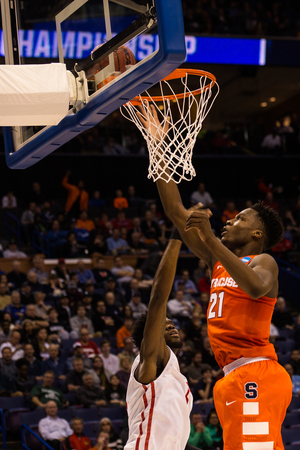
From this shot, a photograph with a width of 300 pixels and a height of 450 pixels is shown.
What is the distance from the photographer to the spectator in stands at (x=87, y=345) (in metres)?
9.13

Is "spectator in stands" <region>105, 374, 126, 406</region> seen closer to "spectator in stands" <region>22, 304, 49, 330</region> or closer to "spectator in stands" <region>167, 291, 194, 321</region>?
"spectator in stands" <region>22, 304, 49, 330</region>

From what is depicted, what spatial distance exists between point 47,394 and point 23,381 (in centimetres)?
44

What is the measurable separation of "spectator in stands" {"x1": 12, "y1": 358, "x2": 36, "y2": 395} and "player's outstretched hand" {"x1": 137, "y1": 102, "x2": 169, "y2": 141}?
199 inches

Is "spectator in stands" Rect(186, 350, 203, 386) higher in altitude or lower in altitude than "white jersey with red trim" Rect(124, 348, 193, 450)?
lower

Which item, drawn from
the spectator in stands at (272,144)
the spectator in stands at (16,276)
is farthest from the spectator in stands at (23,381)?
the spectator in stands at (272,144)

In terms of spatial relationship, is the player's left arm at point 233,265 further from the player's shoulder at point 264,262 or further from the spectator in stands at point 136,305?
the spectator in stands at point 136,305

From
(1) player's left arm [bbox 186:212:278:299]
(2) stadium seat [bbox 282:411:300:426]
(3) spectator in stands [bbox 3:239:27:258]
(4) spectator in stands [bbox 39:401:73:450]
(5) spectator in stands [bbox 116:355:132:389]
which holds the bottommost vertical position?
(2) stadium seat [bbox 282:411:300:426]

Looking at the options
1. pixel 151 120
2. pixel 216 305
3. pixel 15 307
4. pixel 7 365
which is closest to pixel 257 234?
pixel 216 305

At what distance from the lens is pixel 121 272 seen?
38.8 ft

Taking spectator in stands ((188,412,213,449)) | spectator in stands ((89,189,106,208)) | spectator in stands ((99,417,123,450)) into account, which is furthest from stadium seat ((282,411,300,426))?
spectator in stands ((89,189,106,208))

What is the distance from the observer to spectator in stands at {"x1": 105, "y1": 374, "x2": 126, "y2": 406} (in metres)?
8.60

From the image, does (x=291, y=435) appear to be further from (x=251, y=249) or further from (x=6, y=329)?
(x=251, y=249)

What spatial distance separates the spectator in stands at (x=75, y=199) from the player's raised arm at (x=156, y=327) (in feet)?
37.2

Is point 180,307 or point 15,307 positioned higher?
point 15,307
